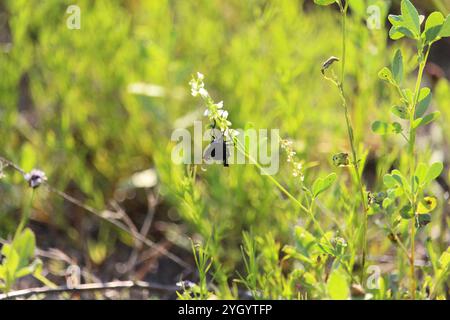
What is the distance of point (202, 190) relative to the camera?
71.0 inches

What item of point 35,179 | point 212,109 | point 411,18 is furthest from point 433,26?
point 35,179

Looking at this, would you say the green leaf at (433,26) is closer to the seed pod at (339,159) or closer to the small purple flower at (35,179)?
the seed pod at (339,159)

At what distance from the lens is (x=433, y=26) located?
112cm

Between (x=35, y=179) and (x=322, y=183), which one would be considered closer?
(x=322, y=183)

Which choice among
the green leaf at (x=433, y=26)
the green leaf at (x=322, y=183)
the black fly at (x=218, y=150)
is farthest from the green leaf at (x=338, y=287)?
the green leaf at (x=433, y=26)

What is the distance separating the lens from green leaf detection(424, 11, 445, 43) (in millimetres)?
1115

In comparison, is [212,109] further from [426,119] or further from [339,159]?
[426,119]

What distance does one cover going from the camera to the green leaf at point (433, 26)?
1115 millimetres

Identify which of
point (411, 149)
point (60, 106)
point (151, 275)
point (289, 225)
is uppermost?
point (60, 106)

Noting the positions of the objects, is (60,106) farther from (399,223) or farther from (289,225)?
(399,223)

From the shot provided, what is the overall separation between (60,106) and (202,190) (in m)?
0.57

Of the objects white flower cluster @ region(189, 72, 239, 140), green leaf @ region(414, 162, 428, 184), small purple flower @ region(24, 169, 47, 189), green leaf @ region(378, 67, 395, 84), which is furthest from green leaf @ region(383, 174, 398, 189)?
small purple flower @ region(24, 169, 47, 189)
